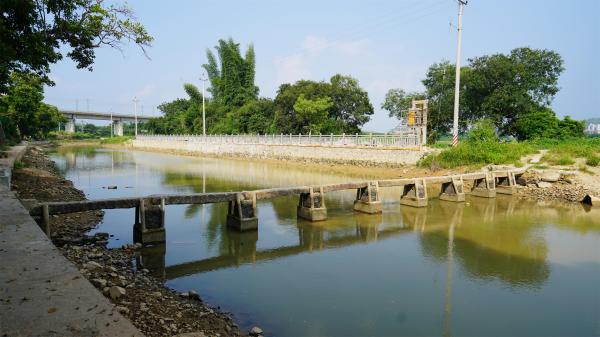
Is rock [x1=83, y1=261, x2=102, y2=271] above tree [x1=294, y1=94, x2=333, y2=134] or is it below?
below

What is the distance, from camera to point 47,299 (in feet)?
16.1

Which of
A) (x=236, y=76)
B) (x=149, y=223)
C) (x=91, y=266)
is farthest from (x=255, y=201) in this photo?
(x=236, y=76)

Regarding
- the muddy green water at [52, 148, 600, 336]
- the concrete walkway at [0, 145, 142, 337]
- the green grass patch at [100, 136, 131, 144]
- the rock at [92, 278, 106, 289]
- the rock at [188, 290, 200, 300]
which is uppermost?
the green grass patch at [100, 136, 131, 144]

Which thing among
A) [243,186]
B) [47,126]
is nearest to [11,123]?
[47,126]

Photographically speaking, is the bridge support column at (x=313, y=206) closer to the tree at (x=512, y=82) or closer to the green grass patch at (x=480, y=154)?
the green grass patch at (x=480, y=154)

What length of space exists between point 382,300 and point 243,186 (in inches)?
671

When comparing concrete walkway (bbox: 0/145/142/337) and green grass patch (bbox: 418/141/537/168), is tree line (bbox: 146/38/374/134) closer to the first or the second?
green grass patch (bbox: 418/141/537/168)

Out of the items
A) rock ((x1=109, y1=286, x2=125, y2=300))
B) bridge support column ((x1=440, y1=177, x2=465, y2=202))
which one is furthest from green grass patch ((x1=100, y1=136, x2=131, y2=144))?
rock ((x1=109, y1=286, x2=125, y2=300))

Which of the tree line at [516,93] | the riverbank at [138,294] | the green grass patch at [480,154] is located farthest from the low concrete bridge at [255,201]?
the tree line at [516,93]

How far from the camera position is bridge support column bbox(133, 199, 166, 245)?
11477mm

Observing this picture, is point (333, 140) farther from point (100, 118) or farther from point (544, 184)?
point (100, 118)

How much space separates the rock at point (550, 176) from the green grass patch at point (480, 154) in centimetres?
266

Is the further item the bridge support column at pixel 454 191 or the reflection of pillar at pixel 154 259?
the bridge support column at pixel 454 191

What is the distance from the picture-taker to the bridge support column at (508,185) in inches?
871
